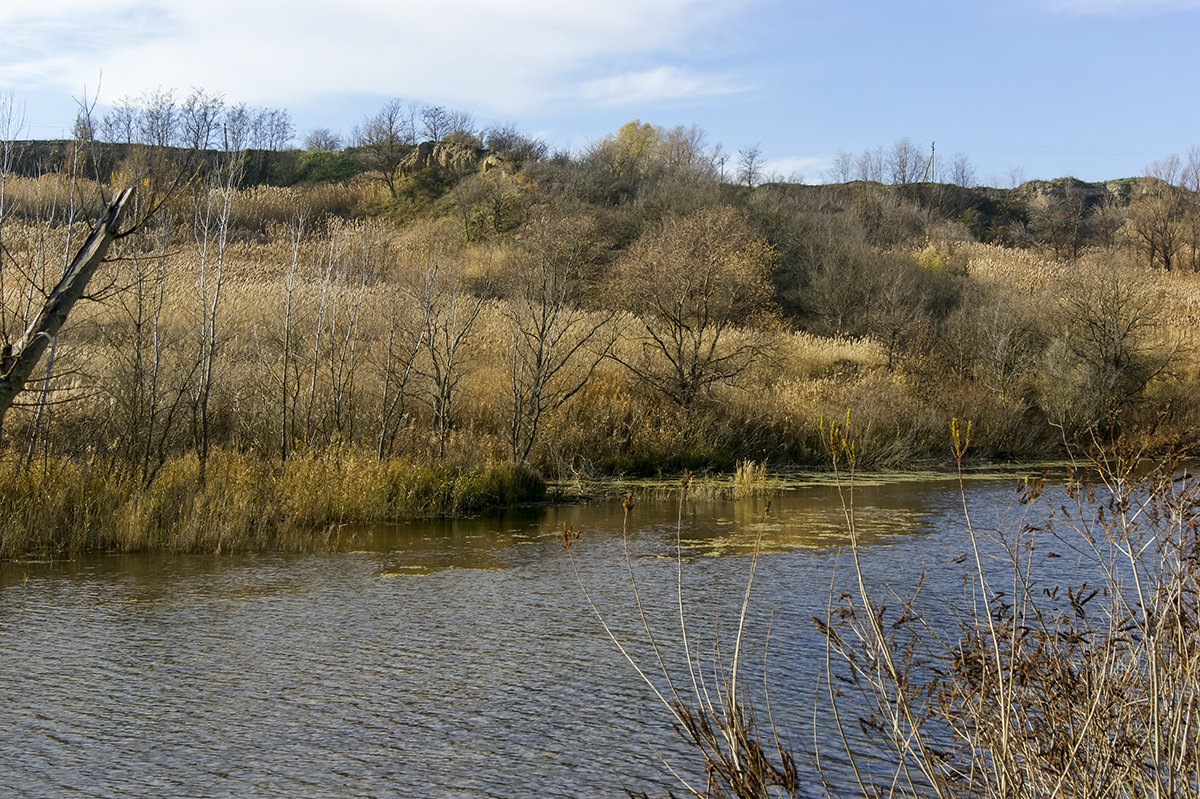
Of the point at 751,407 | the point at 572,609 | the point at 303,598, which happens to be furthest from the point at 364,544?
the point at 751,407

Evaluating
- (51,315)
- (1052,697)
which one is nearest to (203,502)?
(51,315)

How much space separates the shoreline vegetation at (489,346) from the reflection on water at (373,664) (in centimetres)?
189

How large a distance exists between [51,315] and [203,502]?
803 centimetres

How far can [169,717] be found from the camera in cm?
637

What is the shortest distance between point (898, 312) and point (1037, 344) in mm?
4452

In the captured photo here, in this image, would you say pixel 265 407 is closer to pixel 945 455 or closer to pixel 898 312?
pixel 945 455

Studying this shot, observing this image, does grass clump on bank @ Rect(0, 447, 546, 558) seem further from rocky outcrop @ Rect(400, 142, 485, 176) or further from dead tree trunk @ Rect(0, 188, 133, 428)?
rocky outcrop @ Rect(400, 142, 485, 176)

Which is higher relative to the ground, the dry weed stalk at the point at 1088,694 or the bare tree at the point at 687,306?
the bare tree at the point at 687,306

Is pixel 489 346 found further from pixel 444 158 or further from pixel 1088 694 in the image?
pixel 444 158

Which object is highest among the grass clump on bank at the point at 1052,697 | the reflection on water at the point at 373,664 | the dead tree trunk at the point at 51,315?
the dead tree trunk at the point at 51,315

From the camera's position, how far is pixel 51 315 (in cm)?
458

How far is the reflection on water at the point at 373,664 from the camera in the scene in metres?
5.62

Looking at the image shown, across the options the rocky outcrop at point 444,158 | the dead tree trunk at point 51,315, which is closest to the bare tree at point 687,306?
the dead tree trunk at point 51,315

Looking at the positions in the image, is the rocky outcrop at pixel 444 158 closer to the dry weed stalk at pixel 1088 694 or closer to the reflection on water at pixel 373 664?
the reflection on water at pixel 373 664
